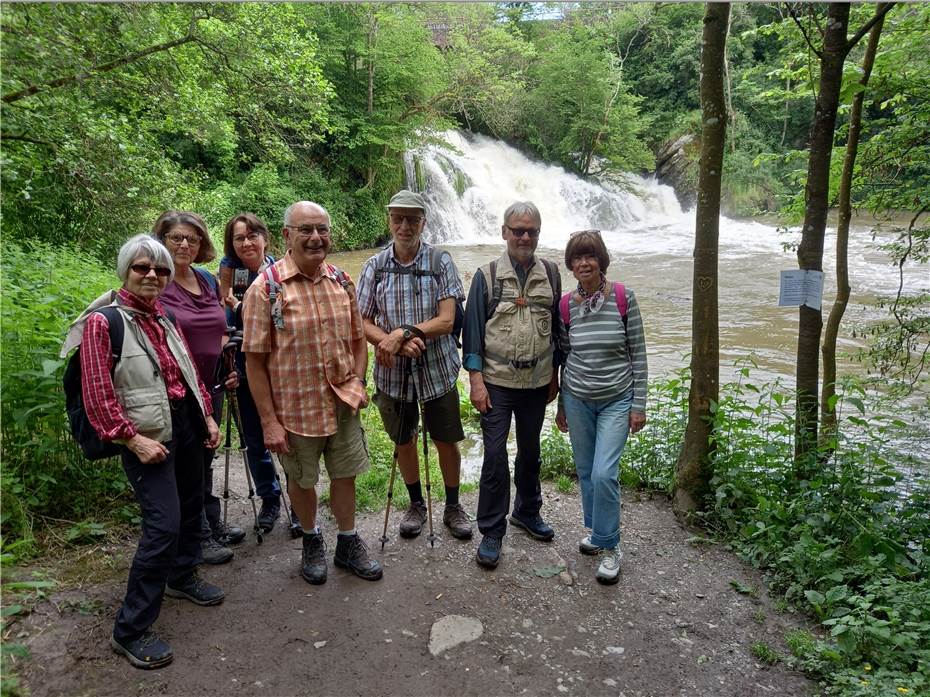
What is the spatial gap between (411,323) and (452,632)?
165 centimetres

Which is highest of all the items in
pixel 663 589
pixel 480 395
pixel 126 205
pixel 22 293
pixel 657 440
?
pixel 126 205

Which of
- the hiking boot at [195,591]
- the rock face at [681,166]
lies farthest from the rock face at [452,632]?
the rock face at [681,166]

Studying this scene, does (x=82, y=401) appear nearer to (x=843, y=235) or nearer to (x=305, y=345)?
(x=305, y=345)

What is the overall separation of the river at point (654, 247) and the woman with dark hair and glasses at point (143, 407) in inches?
138

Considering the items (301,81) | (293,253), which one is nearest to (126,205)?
(301,81)

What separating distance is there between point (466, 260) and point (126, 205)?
36.8 ft

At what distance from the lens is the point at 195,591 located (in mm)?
2939

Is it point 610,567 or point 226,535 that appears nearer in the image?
point 610,567

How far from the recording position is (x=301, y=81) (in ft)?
24.2

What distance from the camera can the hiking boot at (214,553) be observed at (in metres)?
3.30

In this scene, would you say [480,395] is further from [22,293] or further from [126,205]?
[126,205]

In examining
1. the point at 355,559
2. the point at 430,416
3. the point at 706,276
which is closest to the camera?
the point at 355,559

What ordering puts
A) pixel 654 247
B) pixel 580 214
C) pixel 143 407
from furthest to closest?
pixel 580 214
pixel 654 247
pixel 143 407

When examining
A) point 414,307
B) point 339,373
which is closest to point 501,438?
point 414,307
